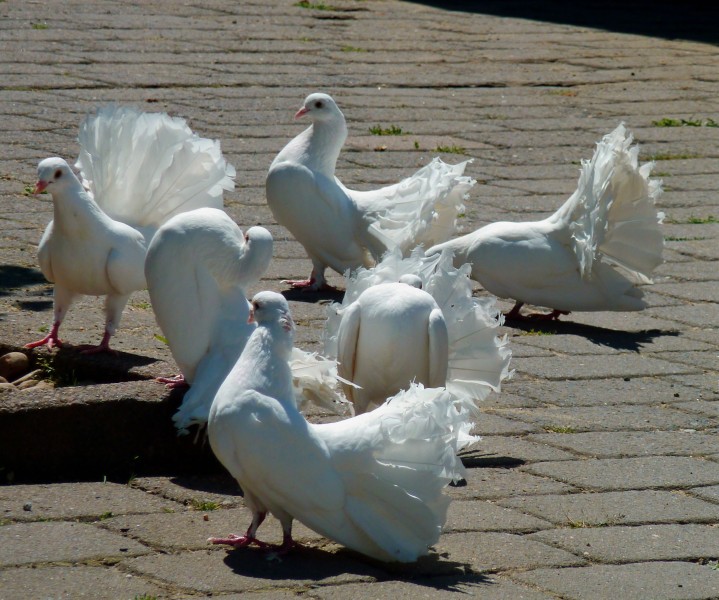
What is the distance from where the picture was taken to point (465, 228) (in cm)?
607

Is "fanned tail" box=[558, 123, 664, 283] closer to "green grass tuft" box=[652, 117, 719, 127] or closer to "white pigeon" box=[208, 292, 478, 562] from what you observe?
"white pigeon" box=[208, 292, 478, 562]

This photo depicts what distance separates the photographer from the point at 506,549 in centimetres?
316

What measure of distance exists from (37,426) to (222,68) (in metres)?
5.49

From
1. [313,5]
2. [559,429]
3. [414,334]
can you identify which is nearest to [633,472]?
[559,429]

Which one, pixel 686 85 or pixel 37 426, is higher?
pixel 686 85

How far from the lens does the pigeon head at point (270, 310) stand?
3.04 meters

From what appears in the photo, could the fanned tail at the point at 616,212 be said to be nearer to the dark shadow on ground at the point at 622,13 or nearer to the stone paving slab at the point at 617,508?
the stone paving slab at the point at 617,508

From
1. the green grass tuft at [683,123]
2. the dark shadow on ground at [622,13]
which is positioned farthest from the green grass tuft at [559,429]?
the dark shadow on ground at [622,13]

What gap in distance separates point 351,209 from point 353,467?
2563mm

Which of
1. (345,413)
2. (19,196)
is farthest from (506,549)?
(19,196)

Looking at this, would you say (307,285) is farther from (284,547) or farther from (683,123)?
(683,123)

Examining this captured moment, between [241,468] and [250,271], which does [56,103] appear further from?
[241,468]

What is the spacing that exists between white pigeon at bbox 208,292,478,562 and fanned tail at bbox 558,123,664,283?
2321mm

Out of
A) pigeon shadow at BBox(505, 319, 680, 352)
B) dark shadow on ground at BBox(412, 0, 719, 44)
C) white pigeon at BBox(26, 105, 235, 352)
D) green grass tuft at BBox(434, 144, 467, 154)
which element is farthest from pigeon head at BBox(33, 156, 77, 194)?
dark shadow on ground at BBox(412, 0, 719, 44)
